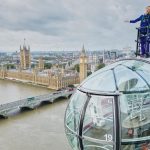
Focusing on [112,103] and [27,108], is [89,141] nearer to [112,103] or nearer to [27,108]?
[112,103]

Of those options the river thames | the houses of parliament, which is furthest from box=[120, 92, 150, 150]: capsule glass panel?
the houses of parliament

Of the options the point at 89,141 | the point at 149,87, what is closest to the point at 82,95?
the point at 89,141

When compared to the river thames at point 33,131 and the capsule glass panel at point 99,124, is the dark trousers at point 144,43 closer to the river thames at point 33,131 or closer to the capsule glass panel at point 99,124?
the capsule glass panel at point 99,124

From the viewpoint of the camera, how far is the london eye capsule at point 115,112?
2.58 meters

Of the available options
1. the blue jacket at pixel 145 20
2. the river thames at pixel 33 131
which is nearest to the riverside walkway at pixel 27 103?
the river thames at pixel 33 131

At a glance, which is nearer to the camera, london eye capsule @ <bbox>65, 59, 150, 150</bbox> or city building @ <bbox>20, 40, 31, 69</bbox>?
london eye capsule @ <bbox>65, 59, 150, 150</bbox>

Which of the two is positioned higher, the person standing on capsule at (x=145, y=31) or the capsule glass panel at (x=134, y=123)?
the person standing on capsule at (x=145, y=31)

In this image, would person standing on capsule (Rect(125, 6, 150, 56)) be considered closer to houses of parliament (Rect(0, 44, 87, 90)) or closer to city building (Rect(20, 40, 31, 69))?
houses of parliament (Rect(0, 44, 87, 90))

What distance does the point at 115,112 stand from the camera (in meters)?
2.58

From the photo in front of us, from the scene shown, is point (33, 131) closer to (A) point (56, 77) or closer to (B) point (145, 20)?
(B) point (145, 20)

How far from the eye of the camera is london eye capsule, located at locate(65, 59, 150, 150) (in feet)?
8.48

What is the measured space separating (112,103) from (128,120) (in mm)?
199

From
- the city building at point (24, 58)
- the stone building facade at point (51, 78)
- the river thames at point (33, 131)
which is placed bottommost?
the river thames at point (33, 131)

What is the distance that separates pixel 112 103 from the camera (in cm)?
262
